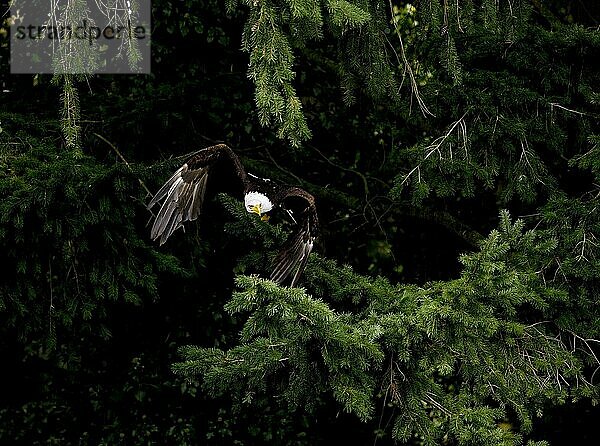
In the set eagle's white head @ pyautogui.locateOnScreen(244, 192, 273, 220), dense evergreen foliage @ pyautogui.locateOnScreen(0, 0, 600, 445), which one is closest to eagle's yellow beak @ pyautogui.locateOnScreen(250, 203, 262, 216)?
eagle's white head @ pyautogui.locateOnScreen(244, 192, 273, 220)

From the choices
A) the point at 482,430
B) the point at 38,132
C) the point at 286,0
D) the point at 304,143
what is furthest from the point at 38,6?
the point at 482,430

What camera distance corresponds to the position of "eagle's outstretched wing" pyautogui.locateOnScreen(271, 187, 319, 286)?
2541 millimetres

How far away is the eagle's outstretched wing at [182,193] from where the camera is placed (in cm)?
260

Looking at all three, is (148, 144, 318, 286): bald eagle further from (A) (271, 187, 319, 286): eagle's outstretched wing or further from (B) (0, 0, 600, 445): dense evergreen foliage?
(B) (0, 0, 600, 445): dense evergreen foliage

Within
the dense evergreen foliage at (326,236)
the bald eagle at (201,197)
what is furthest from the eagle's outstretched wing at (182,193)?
the dense evergreen foliage at (326,236)

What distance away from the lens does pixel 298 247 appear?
257 centimetres

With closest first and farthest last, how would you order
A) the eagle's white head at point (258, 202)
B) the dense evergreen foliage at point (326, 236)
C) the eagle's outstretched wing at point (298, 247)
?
1. the dense evergreen foliage at point (326, 236)
2. the eagle's outstretched wing at point (298, 247)
3. the eagle's white head at point (258, 202)

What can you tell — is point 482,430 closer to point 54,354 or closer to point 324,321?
point 324,321

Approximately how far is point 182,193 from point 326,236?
6.67ft

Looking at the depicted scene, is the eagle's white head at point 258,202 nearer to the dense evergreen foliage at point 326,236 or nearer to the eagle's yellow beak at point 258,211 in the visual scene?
the eagle's yellow beak at point 258,211

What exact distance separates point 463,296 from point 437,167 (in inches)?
45.8

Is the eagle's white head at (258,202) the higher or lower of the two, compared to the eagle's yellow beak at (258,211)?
higher

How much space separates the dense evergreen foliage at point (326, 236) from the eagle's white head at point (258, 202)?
0.13m

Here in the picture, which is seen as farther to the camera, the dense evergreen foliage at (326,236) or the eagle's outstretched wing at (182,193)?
the eagle's outstretched wing at (182,193)
